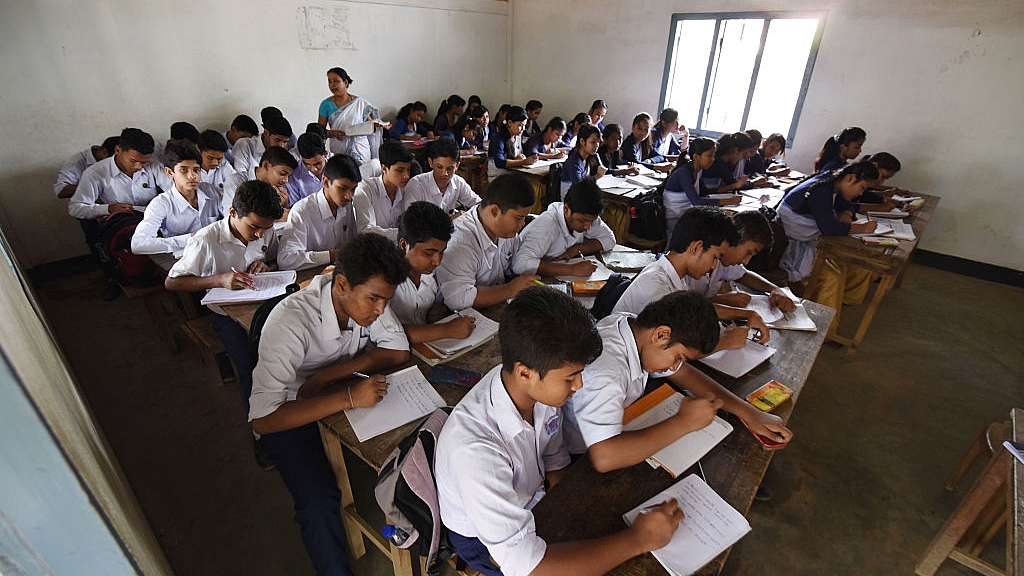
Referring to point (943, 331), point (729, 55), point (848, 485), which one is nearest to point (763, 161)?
point (729, 55)

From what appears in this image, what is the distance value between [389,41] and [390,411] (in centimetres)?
587

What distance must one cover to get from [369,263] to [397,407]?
0.45 metres

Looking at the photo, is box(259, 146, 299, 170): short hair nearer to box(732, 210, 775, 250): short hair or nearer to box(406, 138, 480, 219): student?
box(406, 138, 480, 219): student

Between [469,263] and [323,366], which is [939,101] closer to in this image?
[469,263]

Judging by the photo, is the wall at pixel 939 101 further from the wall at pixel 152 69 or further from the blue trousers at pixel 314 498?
the blue trousers at pixel 314 498

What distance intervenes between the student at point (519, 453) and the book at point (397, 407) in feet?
1.15

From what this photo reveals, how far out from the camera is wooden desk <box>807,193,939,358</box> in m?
2.89

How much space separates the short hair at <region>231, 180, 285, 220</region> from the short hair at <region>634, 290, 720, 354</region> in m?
1.80

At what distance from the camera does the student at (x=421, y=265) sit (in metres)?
1.78

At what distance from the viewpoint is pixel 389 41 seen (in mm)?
5926

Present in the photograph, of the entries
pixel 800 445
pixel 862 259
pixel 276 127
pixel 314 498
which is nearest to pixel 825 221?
pixel 862 259

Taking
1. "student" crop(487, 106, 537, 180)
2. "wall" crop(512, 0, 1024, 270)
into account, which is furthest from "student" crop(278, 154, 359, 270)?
"wall" crop(512, 0, 1024, 270)

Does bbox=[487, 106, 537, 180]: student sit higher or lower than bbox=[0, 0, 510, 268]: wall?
lower

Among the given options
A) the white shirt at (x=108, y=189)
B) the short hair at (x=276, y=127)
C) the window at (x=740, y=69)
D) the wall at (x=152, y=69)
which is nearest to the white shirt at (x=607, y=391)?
the white shirt at (x=108, y=189)
